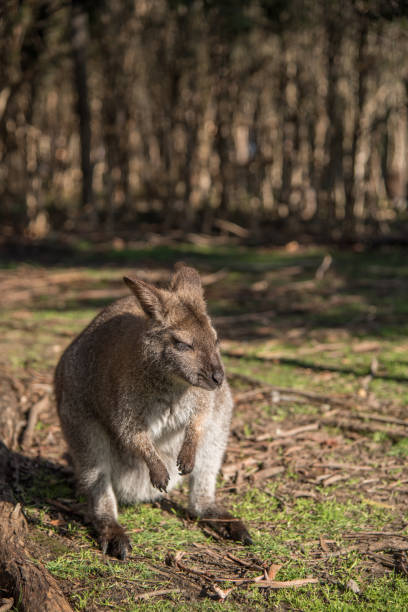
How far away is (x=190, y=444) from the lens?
2875 millimetres

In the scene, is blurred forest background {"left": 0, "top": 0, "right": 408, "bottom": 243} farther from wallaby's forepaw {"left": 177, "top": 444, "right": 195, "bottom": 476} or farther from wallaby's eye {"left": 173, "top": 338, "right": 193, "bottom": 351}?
wallaby's forepaw {"left": 177, "top": 444, "right": 195, "bottom": 476}

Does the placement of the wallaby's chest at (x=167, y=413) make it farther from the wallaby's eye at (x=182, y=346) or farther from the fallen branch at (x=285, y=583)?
the fallen branch at (x=285, y=583)

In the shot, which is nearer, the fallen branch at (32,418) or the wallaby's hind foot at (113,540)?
the wallaby's hind foot at (113,540)

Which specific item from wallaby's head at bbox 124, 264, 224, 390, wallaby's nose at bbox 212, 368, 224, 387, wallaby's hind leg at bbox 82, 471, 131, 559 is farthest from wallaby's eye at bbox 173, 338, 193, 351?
wallaby's hind leg at bbox 82, 471, 131, 559

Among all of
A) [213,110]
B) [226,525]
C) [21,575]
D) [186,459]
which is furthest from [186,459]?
[213,110]

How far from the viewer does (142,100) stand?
58.6 ft

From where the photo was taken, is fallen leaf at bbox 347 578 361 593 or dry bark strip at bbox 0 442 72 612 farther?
fallen leaf at bbox 347 578 361 593

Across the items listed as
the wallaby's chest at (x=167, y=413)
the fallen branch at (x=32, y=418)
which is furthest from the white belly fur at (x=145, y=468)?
the fallen branch at (x=32, y=418)

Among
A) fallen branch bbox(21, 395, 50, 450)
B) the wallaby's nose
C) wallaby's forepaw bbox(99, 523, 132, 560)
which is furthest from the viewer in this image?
fallen branch bbox(21, 395, 50, 450)

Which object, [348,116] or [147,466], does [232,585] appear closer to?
[147,466]

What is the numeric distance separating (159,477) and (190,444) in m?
0.19

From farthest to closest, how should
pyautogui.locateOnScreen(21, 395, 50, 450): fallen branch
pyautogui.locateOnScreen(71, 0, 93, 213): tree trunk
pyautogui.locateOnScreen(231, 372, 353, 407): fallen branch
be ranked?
pyautogui.locateOnScreen(71, 0, 93, 213): tree trunk
pyautogui.locateOnScreen(231, 372, 353, 407): fallen branch
pyautogui.locateOnScreen(21, 395, 50, 450): fallen branch

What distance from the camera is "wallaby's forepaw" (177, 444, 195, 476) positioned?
111 inches

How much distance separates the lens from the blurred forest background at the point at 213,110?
10.5 m
